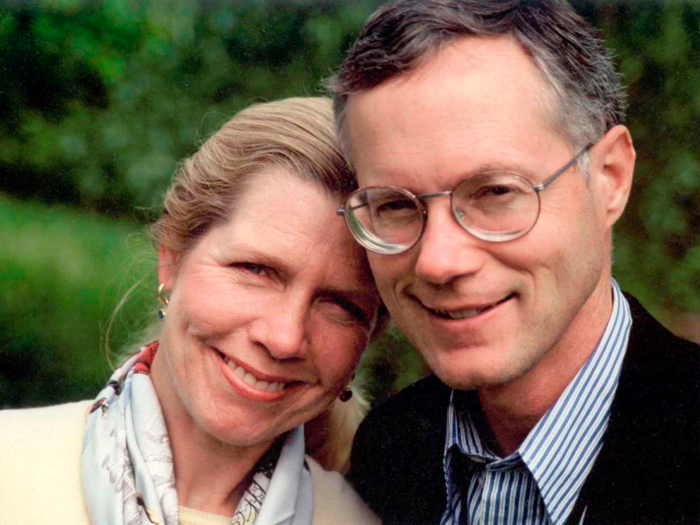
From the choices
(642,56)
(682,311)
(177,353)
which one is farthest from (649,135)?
(177,353)

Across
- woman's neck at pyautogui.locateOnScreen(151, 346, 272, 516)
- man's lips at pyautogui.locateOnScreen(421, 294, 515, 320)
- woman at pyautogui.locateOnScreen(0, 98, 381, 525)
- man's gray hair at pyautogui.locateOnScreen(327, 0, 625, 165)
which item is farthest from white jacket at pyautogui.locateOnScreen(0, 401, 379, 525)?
man's gray hair at pyautogui.locateOnScreen(327, 0, 625, 165)

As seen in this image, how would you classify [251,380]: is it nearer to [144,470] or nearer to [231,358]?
[231,358]

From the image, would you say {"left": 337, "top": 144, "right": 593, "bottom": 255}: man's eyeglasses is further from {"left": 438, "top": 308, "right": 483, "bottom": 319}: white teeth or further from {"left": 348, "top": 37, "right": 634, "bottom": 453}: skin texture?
{"left": 438, "top": 308, "right": 483, "bottom": 319}: white teeth

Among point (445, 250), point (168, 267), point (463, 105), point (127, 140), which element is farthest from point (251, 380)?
point (127, 140)

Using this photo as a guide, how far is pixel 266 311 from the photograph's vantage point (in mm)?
2285

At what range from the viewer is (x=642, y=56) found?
3.57 m

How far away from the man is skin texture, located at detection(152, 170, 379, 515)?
183 mm

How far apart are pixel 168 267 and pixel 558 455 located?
1265mm

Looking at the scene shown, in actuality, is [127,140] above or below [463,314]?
below

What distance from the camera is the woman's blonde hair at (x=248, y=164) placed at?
238cm

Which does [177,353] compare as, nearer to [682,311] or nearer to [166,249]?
[166,249]

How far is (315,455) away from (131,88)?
1.94m

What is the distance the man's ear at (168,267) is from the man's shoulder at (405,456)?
79 cm

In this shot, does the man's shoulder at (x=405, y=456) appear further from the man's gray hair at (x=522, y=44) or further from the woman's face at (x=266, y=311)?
the man's gray hair at (x=522, y=44)
